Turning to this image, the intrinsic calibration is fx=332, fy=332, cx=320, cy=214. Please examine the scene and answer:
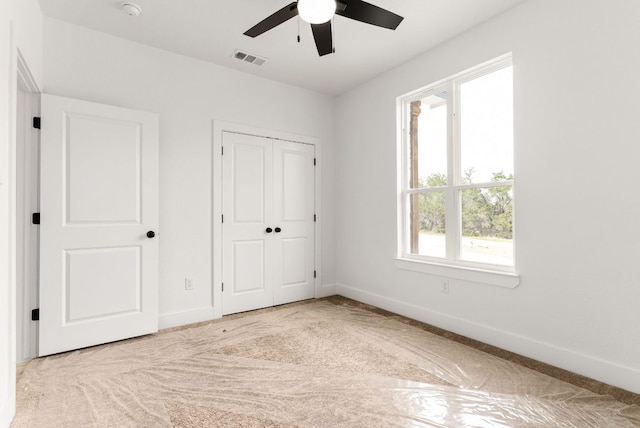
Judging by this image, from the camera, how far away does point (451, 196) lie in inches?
126

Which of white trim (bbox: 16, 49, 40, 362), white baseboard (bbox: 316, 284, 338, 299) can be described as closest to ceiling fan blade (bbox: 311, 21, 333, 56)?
white trim (bbox: 16, 49, 40, 362)

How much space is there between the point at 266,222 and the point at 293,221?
39 centimetres

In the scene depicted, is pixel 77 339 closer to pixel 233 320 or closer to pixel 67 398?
Result: pixel 67 398

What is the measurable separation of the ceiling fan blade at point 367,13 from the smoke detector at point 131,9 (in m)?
1.71

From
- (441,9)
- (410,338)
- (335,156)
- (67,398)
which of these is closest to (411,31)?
(441,9)

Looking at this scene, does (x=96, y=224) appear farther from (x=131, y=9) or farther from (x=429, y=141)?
(x=429, y=141)

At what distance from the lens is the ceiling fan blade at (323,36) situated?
2.12m

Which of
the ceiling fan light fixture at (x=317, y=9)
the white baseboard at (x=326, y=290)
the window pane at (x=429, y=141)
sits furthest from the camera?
the white baseboard at (x=326, y=290)

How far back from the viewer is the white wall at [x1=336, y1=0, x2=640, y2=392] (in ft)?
6.93

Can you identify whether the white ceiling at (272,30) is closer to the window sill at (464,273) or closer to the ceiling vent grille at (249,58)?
the ceiling vent grille at (249,58)

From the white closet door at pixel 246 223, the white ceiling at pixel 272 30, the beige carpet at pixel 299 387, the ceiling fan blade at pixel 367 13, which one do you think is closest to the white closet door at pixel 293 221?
the white closet door at pixel 246 223

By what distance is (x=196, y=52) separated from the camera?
133 inches

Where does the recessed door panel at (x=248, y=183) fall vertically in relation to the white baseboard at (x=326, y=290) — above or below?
above

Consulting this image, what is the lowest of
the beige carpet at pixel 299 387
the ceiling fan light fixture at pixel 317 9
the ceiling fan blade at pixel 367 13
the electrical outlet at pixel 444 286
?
the beige carpet at pixel 299 387
